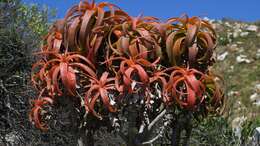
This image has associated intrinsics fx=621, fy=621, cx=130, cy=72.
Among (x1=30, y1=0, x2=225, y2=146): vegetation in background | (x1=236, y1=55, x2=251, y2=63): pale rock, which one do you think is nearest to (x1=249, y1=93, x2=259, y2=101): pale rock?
(x1=236, y1=55, x2=251, y2=63): pale rock

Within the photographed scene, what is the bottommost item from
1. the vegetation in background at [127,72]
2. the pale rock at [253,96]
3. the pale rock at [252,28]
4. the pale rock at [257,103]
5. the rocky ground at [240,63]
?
the vegetation in background at [127,72]

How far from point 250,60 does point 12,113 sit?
11460 millimetres

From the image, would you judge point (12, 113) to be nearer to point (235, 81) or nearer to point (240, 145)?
point (240, 145)

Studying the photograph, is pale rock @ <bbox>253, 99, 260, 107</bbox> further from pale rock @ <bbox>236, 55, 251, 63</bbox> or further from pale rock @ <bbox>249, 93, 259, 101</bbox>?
pale rock @ <bbox>236, 55, 251, 63</bbox>

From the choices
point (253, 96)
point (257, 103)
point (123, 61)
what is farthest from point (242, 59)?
point (123, 61)

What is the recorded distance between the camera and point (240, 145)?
792 centimetres

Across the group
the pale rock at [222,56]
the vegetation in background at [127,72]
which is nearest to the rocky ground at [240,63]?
the pale rock at [222,56]

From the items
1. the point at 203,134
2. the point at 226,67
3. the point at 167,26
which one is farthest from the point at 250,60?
the point at 167,26

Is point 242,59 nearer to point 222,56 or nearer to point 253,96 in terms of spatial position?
point 222,56

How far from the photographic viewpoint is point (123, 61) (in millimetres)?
3721

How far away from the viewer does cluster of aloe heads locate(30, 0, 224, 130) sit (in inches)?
147

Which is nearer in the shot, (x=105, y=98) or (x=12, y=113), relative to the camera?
(x=105, y=98)

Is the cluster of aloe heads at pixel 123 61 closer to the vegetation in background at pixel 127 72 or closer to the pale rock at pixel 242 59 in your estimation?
the vegetation in background at pixel 127 72

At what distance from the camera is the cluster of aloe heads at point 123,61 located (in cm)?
375
